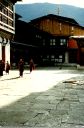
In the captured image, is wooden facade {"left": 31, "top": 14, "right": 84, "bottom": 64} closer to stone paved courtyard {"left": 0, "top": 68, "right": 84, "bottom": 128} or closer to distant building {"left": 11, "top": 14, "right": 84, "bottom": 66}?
distant building {"left": 11, "top": 14, "right": 84, "bottom": 66}

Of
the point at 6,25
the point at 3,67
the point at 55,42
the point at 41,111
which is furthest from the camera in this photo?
the point at 55,42

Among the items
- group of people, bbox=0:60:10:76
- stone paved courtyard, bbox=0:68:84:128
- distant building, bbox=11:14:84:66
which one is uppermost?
distant building, bbox=11:14:84:66

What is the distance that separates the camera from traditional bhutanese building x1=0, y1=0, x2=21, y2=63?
2455 centimetres

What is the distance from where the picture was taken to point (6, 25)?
1001 inches

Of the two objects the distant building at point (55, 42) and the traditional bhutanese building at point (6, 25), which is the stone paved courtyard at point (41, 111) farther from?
the distant building at point (55, 42)

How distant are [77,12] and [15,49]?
365ft

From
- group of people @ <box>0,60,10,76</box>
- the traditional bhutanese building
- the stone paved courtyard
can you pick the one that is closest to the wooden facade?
the traditional bhutanese building

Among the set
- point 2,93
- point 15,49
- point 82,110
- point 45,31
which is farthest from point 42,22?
point 82,110

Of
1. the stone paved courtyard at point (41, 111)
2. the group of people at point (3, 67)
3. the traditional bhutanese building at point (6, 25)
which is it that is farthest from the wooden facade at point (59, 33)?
the stone paved courtyard at point (41, 111)

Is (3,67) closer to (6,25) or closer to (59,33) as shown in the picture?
(6,25)

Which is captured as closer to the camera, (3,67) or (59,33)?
(3,67)

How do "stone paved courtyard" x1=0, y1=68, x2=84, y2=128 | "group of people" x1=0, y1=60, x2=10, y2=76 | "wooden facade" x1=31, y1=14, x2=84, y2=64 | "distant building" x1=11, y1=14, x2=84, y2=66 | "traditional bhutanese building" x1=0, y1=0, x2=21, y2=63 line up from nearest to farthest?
"stone paved courtyard" x1=0, y1=68, x2=84, y2=128, "group of people" x1=0, y1=60, x2=10, y2=76, "traditional bhutanese building" x1=0, y1=0, x2=21, y2=63, "distant building" x1=11, y1=14, x2=84, y2=66, "wooden facade" x1=31, y1=14, x2=84, y2=64

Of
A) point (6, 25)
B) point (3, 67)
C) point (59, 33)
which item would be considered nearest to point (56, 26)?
point (59, 33)

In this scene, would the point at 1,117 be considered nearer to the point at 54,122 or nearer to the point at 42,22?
the point at 54,122
